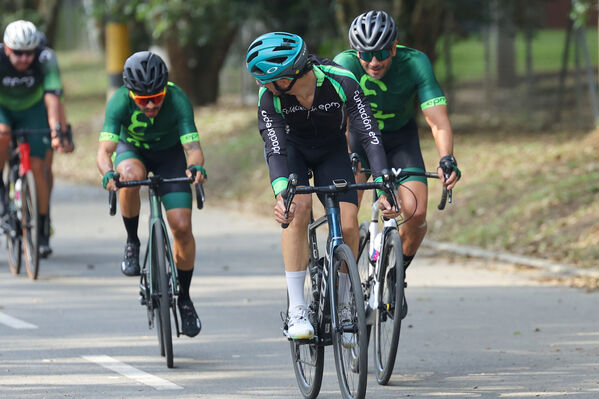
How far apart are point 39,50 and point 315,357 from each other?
5.66 meters

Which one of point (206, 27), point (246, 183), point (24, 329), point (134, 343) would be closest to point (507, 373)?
point (134, 343)

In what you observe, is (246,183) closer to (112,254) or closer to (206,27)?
(206,27)

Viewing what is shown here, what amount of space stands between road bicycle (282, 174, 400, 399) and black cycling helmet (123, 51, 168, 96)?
5.64 ft

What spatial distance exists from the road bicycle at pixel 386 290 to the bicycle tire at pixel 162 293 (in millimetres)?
1246

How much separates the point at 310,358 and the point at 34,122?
221 inches

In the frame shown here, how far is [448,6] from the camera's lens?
62.8 ft

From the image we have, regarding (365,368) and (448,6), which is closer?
(365,368)

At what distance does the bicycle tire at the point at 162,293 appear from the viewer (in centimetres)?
727

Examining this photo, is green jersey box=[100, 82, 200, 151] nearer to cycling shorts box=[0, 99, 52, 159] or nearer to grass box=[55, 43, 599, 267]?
cycling shorts box=[0, 99, 52, 159]

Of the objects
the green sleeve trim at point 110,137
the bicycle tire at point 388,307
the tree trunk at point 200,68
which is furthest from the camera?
the tree trunk at point 200,68

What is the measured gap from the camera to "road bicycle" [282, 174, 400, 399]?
582 centimetres

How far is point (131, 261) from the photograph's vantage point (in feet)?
26.2

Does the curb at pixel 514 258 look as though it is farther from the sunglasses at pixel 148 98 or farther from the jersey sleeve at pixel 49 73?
the sunglasses at pixel 148 98

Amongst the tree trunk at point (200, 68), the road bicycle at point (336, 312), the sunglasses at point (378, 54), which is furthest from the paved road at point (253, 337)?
the tree trunk at point (200, 68)
